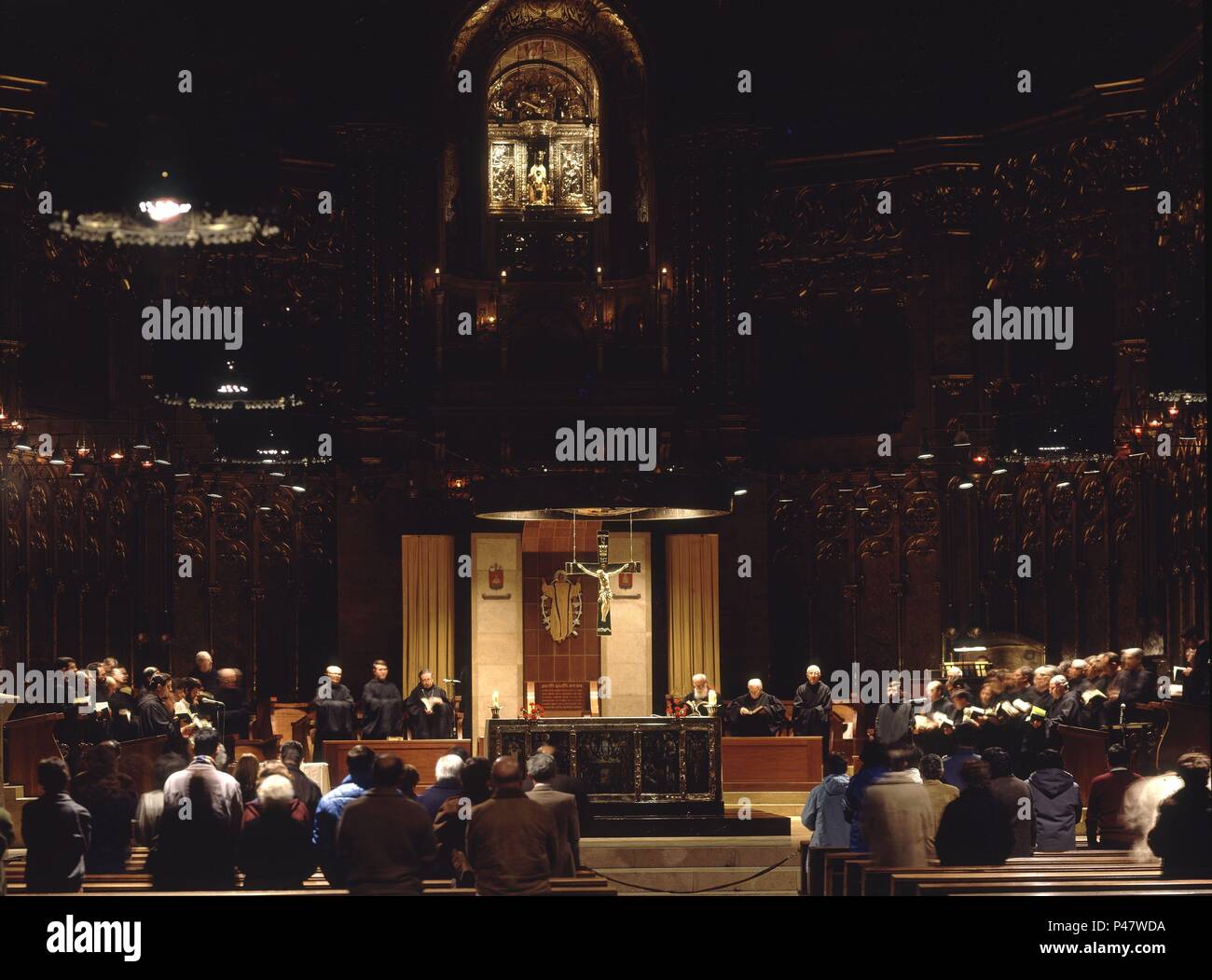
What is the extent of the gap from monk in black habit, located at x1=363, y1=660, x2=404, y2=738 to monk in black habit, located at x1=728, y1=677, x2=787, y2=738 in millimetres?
3694

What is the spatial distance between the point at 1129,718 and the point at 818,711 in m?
4.38

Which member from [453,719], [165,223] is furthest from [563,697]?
[165,223]

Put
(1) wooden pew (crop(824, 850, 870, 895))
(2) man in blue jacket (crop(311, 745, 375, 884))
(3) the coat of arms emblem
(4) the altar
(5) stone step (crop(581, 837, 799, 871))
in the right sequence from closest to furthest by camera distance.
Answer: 1. (2) man in blue jacket (crop(311, 745, 375, 884))
2. (1) wooden pew (crop(824, 850, 870, 895))
3. (5) stone step (crop(581, 837, 799, 871))
4. (4) the altar
5. (3) the coat of arms emblem

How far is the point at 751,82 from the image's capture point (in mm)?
20922

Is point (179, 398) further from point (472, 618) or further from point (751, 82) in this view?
→ point (751, 82)

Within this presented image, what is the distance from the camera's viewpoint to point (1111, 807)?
1170cm

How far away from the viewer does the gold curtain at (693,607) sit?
20.5m

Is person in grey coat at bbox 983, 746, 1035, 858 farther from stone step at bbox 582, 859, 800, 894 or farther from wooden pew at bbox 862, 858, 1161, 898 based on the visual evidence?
stone step at bbox 582, 859, 800, 894

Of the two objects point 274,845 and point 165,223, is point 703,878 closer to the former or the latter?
point 274,845

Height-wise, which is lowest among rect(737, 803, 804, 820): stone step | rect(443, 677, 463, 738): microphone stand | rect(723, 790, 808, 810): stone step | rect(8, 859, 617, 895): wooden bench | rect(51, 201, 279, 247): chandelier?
rect(737, 803, 804, 820): stone step

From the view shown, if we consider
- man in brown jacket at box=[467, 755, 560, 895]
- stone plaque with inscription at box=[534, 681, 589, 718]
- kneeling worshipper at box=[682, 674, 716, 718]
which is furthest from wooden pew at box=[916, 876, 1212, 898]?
stone plaque with inscription at box=[534, 681, 589, 718]

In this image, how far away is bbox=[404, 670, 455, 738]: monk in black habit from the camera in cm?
1834

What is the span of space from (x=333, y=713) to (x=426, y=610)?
9.17ft

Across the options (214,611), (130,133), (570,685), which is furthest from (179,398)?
(130,133)
